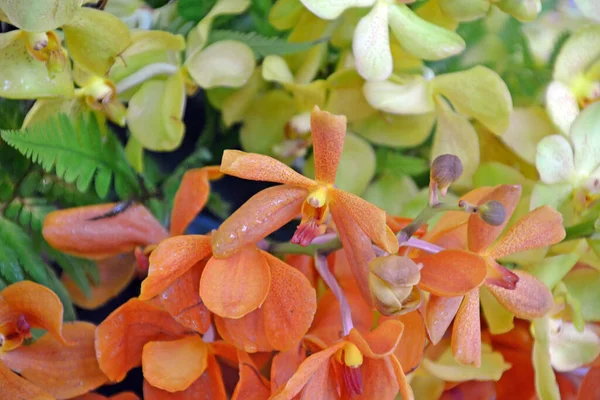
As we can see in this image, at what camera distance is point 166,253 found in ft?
0.91

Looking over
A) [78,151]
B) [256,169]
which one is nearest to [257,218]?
[256,169]

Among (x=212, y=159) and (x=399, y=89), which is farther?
(x=212, y=159)

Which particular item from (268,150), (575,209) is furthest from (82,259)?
(575,209)

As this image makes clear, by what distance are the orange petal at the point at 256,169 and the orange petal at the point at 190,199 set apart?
7 centimetres

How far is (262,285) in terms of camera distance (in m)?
0.29

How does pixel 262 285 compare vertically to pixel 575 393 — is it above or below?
above

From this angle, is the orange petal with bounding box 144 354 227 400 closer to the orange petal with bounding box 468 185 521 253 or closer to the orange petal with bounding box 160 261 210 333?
the orange petal with bounding box 160 261 210 333

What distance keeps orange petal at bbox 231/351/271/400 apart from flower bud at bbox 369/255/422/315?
89 mm

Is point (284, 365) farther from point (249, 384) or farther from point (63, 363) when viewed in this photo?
point (63, 363)

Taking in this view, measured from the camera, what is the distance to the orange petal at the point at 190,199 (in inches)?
13.0

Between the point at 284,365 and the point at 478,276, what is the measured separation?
0.37ft

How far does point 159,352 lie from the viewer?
0.31 m

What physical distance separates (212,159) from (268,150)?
6 cm

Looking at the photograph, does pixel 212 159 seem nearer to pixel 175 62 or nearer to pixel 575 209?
pixel 175 62
